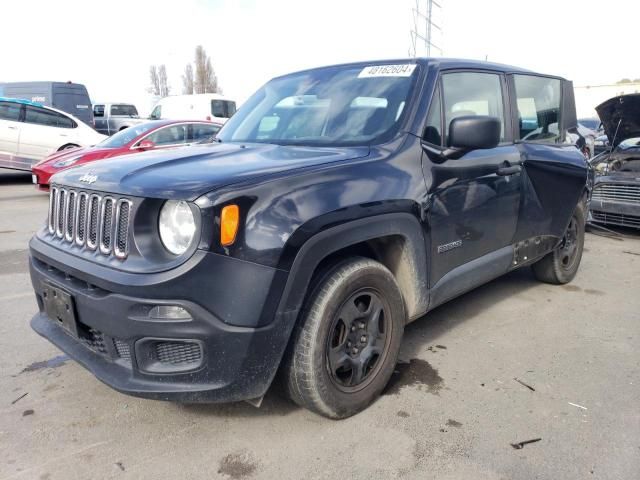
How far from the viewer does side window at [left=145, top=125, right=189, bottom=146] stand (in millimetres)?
9484

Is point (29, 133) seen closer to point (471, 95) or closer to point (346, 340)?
point (471, 95)

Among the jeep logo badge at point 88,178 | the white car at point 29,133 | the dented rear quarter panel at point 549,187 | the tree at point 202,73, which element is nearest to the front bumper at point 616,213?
the dented rear quarter panel at point 549,187

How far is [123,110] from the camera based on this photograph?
24766 millimetres

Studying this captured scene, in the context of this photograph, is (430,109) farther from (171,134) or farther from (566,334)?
(171,134)

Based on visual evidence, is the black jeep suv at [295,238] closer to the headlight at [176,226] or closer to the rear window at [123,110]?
the headlight at [176,226]

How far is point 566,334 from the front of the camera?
3.84 meters

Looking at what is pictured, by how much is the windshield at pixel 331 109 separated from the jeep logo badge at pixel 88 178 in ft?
3.79

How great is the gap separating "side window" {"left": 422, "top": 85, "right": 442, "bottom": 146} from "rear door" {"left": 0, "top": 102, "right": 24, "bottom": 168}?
1097 cm

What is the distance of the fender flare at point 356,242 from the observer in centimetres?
226

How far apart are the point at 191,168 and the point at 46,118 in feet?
37.1

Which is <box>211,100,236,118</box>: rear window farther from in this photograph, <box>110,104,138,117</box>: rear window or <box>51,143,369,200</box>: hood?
<box>51,143,369,200</box>: hood

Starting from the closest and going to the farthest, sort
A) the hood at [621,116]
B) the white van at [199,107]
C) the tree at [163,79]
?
the hood at [621,116], the white van at [199,107], the tree at [163,79]

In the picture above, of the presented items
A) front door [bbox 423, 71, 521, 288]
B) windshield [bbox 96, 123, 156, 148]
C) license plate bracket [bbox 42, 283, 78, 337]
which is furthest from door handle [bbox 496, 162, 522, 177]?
windshield [bbox 96, 123, 156, 148]

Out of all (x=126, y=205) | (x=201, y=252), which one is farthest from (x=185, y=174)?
(x=201, y=252)
